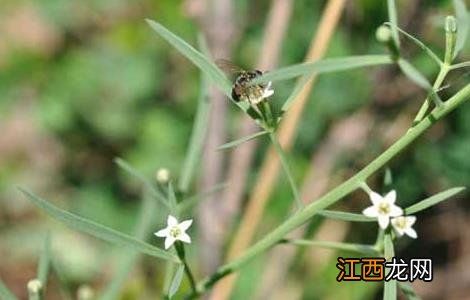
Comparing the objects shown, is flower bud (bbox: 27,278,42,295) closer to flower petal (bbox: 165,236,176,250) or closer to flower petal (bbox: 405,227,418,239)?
flower petal (bbox: 165,236,176,250)

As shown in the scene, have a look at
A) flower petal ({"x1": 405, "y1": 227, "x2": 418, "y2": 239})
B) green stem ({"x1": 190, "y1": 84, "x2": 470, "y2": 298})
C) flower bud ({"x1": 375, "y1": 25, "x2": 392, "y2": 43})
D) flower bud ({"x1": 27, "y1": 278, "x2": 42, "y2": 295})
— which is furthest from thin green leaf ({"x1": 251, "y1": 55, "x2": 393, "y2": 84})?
flower bud ({"x1": 27, "y1": 278, "x2": 42, "y2": 295})

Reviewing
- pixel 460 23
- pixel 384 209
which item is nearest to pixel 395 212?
pixel 384 209

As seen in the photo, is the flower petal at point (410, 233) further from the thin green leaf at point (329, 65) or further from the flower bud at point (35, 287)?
the flower bud at point (35, 287)

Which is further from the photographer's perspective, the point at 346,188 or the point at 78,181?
the point at 78,181

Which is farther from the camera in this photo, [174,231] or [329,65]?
[174,231]

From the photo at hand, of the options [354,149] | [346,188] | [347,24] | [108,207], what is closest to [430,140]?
[354,149]

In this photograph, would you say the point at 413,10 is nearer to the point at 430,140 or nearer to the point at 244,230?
the point at 430,140

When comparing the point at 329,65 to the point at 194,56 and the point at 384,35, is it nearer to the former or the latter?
the point at 384,35
